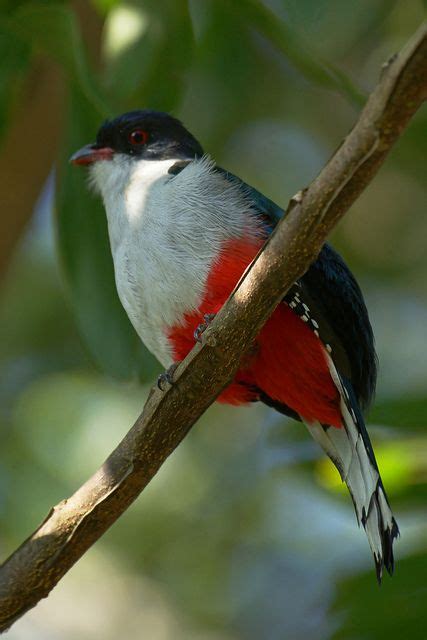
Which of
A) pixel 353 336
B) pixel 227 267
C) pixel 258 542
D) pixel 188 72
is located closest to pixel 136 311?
pixel 227 267

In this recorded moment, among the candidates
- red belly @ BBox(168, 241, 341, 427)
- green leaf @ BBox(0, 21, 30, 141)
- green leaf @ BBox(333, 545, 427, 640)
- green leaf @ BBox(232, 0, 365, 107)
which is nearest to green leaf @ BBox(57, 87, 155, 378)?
green leaf @ BBox(0, 21, 30, 141)

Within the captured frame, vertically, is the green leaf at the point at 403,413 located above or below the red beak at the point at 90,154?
below

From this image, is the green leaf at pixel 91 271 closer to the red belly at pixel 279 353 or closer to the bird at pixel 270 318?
the bird at pixel 270 318

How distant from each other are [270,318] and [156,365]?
76 centimetres

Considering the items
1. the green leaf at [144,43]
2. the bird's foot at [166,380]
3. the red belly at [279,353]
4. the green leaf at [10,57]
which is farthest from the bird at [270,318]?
the green leaf at [10,57]

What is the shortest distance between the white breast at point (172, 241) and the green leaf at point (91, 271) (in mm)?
300

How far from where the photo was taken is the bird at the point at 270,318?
379 centimetres

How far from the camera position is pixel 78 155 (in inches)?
184

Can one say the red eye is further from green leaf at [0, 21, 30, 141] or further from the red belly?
the red belly

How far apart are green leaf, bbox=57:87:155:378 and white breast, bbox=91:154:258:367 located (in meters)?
0.30

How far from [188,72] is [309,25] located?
1418 mm

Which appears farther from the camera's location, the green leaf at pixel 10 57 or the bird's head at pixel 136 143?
the bird's head at pixel 136 143

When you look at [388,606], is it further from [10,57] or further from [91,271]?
[10,57]

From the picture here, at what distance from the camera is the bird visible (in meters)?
3.79
